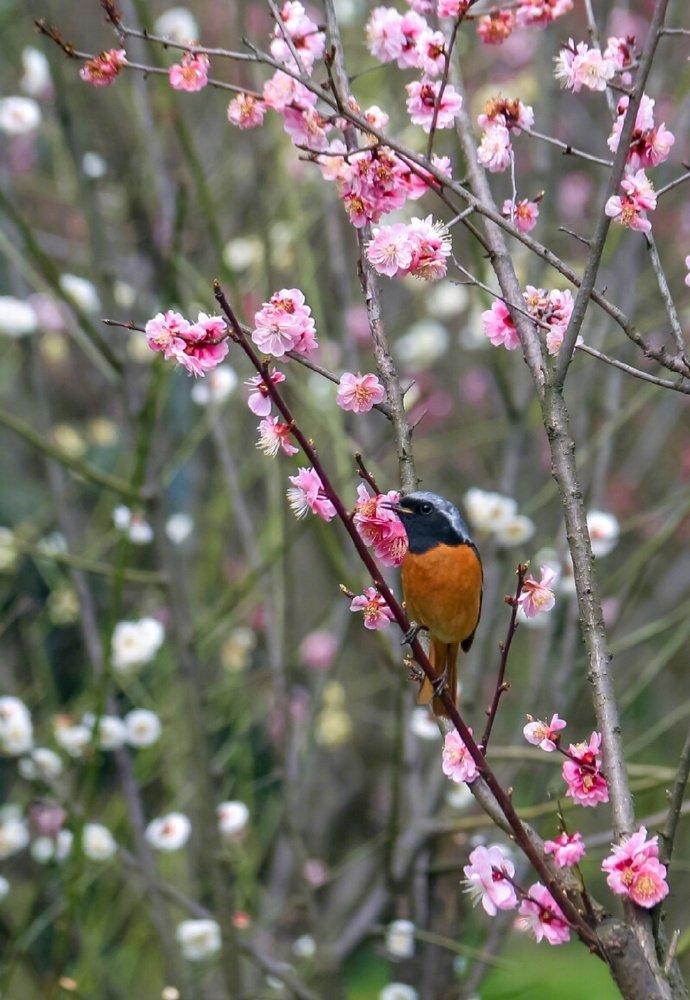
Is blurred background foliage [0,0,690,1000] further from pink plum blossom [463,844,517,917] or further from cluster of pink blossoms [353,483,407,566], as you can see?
pink plum blossom [463,844,517,917]

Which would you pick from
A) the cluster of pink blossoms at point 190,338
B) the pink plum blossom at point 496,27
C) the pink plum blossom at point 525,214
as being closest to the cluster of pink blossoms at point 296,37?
the pink plum blossom at point 496,27

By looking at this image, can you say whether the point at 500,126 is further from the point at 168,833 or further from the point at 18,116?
the point at 168,833

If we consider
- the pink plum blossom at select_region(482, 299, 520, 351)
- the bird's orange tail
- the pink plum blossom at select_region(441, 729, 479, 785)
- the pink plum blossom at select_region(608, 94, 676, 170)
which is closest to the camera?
the pink plum blossom at select_region(441, 729, 479, 785)

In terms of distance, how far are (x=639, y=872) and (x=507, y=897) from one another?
24 cm

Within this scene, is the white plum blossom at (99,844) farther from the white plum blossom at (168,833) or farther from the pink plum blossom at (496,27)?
the pink plum blossom at (496,27)

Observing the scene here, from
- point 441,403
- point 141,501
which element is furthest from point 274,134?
point 441,403

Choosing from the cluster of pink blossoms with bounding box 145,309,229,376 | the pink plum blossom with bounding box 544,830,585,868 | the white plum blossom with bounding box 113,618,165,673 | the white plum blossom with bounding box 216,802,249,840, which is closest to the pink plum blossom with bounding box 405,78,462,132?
the cluster of pink blossoms with bounding box 145,309,229,376

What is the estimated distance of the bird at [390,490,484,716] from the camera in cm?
238

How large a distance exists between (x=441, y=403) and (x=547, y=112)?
3789 millimetres

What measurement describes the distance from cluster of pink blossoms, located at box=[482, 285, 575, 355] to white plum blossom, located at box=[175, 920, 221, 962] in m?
2.42

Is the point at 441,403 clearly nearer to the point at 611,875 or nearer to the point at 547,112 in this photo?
the point at 547,112

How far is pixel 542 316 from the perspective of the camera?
2227 mm

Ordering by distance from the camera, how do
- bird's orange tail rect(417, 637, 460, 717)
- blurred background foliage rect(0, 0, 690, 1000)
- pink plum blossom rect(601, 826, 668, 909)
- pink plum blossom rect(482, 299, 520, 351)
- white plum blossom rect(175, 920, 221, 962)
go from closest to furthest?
pink plum blossom rect(601, 826, 668, 909), pink plum blossom rect(482, 299, 520, 351), bird's orange tail rect(417, 637, 460, 717), blurred background foliage rect(0, 0, 690, 1000), white plum blossom rect(175, 920, 221, 962)

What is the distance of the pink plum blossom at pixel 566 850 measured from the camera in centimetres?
192
